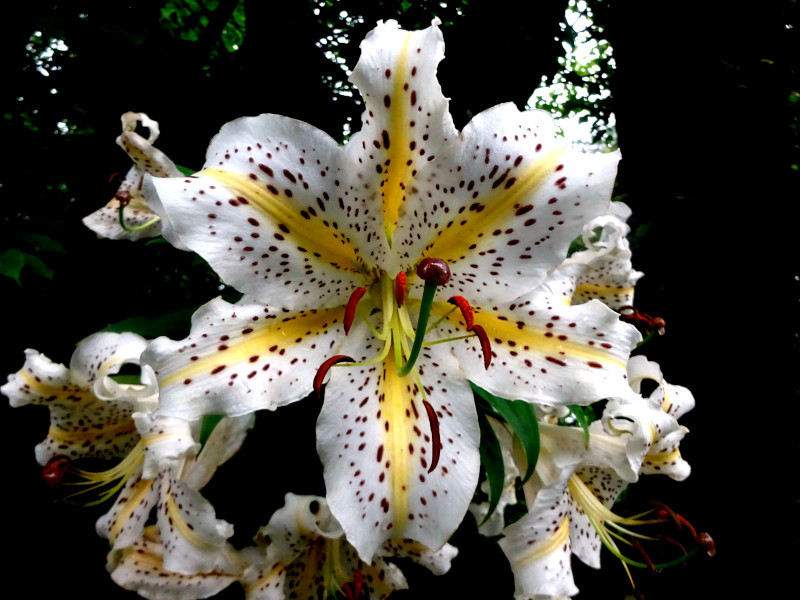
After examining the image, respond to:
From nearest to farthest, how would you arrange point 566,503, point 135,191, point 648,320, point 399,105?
point 399,105 < point 566,503 < point 648,320 < point 135,191

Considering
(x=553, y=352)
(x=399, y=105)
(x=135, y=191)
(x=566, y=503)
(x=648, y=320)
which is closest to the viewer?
(x=399, y=105)

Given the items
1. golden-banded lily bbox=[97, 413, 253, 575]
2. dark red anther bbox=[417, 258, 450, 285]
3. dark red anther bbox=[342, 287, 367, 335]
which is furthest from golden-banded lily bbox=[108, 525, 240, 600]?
dark red anther bbox=[417, 258, 450, 285]

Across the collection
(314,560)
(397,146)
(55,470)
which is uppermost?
(397,146)

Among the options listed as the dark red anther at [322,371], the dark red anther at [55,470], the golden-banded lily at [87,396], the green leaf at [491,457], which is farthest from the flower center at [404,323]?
the dark red anther at [55,470]

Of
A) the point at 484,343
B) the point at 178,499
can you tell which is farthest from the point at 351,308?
the point at 178,499

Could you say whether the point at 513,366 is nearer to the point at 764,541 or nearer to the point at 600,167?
the point at 600,167

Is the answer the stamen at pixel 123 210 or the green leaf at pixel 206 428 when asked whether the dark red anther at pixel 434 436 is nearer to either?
the green leaf at pixel 206 428

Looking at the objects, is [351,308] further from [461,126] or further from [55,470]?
[461,126]
